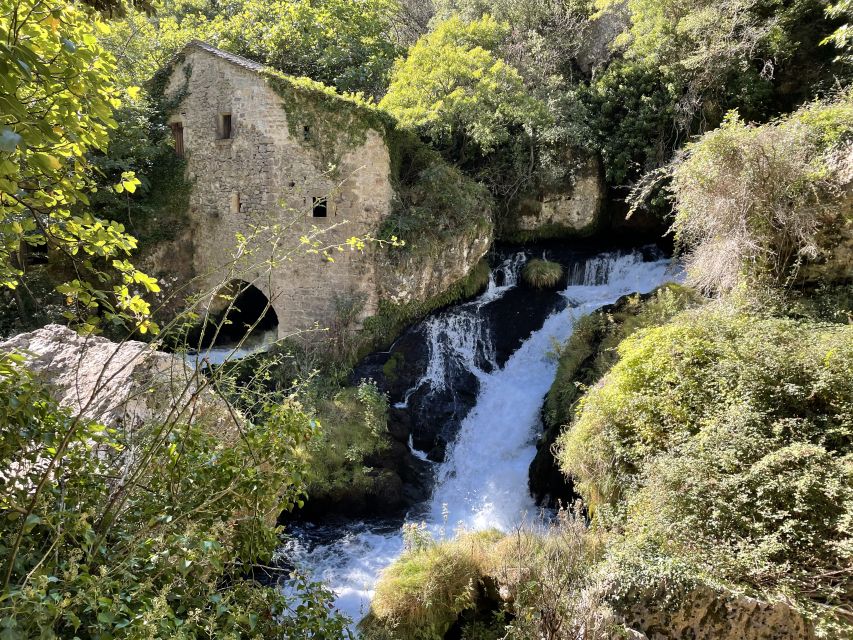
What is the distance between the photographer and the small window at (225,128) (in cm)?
1063

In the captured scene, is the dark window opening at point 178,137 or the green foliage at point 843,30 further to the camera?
the dark window opening at point 178,137

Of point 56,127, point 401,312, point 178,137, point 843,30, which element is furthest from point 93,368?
point 843,30

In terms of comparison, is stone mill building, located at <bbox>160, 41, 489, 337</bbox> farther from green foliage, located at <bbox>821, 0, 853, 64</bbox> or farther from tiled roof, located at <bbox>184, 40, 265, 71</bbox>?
green foliage, located at <bbox>821, 0, 853, 64</bbox>

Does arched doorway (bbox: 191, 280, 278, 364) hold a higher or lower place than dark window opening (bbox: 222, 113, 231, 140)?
lower

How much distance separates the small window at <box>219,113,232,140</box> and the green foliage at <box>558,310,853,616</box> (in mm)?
8719

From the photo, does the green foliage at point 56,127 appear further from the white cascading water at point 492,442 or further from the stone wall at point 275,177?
the stone wall at point 275,177

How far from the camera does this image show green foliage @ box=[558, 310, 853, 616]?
4250 millimetres

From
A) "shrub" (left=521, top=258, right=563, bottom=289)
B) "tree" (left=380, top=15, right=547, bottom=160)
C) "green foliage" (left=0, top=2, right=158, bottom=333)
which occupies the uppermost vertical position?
"tree" (left=380, top=15, right=547, bottom=160)

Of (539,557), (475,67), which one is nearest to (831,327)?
(539,557)

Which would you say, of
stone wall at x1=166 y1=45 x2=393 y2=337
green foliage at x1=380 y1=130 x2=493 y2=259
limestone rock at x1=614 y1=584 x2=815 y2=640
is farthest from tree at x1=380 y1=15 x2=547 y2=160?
limestone rock at x1=614 y1=584 x2=815 y2=640

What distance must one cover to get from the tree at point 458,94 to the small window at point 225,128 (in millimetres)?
3322

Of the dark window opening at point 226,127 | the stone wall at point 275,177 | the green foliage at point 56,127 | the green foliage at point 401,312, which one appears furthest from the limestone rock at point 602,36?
the green foliage at point 56,127

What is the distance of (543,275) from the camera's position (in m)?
11.7

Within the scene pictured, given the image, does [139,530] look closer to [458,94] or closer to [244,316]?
[458,94]
